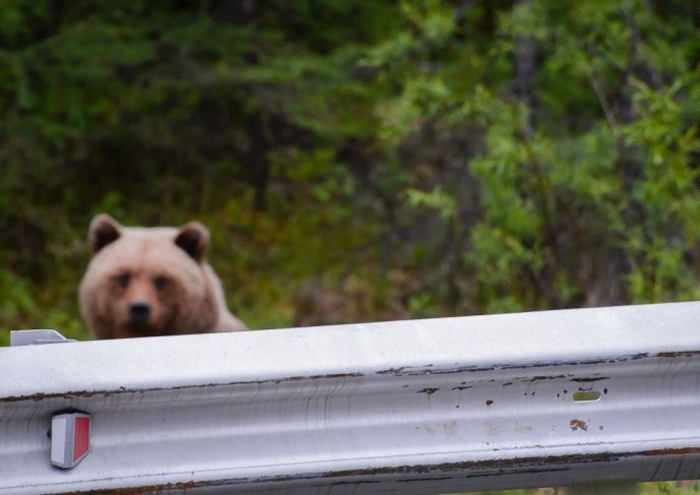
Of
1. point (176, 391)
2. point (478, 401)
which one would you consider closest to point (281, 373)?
point (176, 391)

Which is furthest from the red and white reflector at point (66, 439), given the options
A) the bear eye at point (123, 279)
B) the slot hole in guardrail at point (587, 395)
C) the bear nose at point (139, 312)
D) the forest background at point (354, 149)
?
the forest background at point (354, 149)

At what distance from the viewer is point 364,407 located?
2426 millimetres

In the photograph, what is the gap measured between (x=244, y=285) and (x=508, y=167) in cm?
365

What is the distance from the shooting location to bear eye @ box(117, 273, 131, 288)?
635 cm

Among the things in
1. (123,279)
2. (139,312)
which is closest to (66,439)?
(139,312)

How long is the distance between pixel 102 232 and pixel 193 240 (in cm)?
56

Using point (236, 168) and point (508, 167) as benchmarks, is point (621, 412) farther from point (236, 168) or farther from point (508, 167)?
point (236, 168)

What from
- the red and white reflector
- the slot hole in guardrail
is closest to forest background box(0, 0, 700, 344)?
the slot hole in guardrail

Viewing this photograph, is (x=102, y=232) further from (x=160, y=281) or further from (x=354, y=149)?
(x=354, y=149)

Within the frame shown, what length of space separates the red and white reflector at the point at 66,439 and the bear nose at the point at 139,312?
3.94 meters

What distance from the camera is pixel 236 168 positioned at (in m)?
10.8

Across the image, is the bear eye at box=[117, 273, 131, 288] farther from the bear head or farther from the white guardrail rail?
the white guardrail rail

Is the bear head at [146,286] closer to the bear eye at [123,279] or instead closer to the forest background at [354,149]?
the bear eye at [123,279]

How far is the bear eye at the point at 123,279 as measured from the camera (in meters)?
6.35
